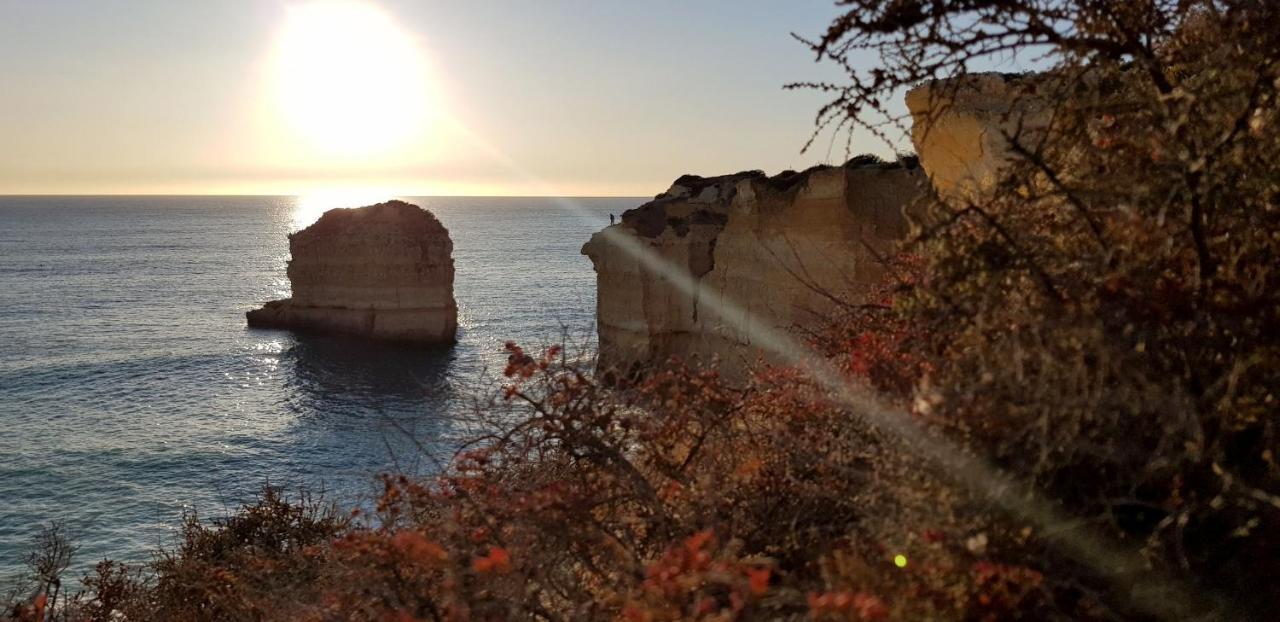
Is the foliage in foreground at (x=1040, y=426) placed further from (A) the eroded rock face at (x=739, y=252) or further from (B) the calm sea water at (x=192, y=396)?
(A) the eroded rock face at (x=739, y=252)

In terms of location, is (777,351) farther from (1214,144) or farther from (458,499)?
(1214,144)

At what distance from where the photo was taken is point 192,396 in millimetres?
33500

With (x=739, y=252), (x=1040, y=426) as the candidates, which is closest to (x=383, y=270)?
(x=739, y=252)

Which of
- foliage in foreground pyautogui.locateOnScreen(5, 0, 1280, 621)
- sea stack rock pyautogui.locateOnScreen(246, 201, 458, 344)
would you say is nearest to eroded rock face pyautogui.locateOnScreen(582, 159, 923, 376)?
foliage in foreground pyautogui.locateOnScreen(5, 0, 1280, 621)

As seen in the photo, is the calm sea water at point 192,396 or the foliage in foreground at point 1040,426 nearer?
the foliage in foreground at point 1040,426

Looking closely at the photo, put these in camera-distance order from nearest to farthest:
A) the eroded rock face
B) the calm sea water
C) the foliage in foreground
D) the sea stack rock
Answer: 1. the foliage in foreground
2. the eroded rock face
3. the calm sea water
4. the sea stack rock

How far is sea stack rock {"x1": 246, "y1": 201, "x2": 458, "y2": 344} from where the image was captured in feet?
146

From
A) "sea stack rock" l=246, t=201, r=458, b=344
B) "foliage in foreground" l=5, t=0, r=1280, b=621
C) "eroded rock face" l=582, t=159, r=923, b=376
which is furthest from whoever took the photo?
"sea stack rock" l=246, t=201, r=458, b=344

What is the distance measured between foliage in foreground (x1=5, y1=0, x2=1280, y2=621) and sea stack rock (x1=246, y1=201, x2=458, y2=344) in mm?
38954

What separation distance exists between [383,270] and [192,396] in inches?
506

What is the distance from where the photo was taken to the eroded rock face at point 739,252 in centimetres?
1884

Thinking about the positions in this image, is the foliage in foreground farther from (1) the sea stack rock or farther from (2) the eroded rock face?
(1) the sea stack rock

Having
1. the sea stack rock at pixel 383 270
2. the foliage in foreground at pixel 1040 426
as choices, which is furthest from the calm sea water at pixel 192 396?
the foliage in foreground at pixel 1040 426

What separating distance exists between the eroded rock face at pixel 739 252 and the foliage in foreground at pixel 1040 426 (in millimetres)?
8880
